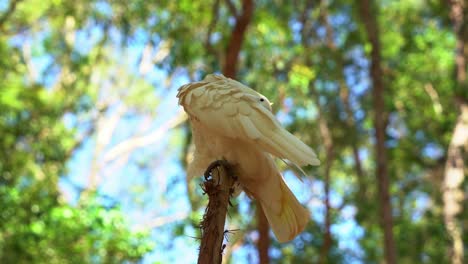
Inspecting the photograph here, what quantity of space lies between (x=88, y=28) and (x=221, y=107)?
21.7ft

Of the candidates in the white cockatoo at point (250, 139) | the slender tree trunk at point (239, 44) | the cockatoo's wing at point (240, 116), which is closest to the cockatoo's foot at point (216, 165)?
the white cockatoo at point (250, 139)

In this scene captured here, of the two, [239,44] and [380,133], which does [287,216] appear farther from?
[380,133]

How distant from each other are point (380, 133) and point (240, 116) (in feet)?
12.9

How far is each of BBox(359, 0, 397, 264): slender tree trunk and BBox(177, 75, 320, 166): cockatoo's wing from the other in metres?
3.40

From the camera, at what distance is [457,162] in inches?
353

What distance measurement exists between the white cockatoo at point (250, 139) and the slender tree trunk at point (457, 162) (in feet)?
18.5

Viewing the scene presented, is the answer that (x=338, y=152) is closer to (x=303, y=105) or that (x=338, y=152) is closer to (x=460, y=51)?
(x=303, y=105)

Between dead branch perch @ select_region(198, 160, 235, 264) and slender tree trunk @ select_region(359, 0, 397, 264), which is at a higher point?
slender tree trunk @ select_region(359, 0, 397, 264)

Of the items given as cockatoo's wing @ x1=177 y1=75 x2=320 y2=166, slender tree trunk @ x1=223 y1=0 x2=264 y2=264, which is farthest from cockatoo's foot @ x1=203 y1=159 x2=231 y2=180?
slender tree trunk @ x1=223 y1=0 x2=264 y2=264

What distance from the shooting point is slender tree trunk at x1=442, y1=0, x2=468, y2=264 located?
8.14 meters

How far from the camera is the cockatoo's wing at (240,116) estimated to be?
2.84 meters

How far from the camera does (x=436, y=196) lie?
1005cm

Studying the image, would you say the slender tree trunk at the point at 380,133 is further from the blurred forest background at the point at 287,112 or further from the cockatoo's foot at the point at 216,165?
the cockatoo's foot at the point at 216,165

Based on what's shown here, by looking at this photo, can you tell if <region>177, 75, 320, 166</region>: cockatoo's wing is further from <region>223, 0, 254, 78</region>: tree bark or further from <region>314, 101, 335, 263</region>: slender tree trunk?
<region>314, 101, 335, 263</region>: slender tree trunk
